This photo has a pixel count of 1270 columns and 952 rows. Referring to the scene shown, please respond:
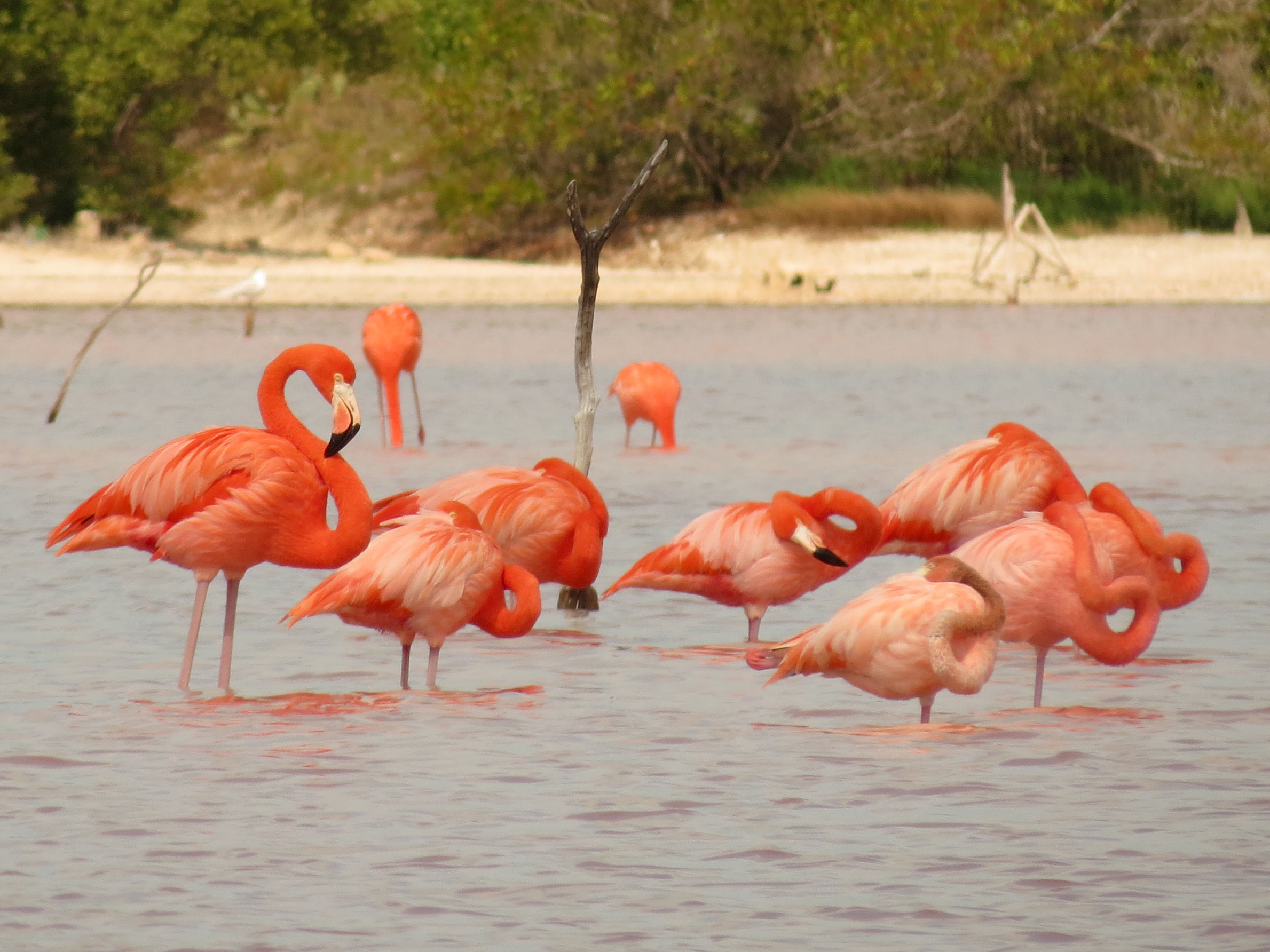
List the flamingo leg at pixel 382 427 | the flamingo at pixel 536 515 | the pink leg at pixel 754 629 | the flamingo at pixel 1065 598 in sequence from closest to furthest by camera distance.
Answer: the flamingo at pixel 1065 598 < the flamingo at pixel 536 515 < the pink leg at pixel 754 629 < the flamingo leg at pixel 382 427

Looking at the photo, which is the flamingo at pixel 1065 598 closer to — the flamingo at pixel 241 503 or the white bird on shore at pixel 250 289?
the flamingo at pixel 241 503

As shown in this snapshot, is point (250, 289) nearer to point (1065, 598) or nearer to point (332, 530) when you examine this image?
point (332, 530)

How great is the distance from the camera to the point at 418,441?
13.3m

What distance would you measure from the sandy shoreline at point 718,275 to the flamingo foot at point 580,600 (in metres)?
19.4

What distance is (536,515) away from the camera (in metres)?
7.13

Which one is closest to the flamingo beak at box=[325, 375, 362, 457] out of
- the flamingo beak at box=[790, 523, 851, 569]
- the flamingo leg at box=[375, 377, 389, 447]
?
the flamingo beak at box=[790, 523, 851, 569]

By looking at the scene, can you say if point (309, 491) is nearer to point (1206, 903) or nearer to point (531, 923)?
point (531, 923)

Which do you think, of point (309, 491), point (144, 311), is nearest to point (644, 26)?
point (144, 311)

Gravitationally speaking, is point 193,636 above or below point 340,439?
below

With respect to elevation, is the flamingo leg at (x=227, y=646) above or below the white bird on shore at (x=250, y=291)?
below

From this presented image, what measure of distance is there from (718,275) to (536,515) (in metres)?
26.4

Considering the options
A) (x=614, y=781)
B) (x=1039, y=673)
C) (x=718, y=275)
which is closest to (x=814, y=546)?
(x=1039, y=673)

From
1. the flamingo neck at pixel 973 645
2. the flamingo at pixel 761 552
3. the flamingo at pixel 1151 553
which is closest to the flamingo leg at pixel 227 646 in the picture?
the flamingo at pixel 761 552

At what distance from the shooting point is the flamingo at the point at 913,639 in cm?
555
